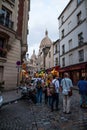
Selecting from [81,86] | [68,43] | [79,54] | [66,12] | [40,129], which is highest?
[66,12]

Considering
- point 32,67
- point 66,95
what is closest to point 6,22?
point 66,95

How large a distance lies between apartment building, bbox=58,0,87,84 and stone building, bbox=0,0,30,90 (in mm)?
7836

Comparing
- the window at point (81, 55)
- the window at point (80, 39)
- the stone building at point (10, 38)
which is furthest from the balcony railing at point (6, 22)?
the window at point (81, 55)

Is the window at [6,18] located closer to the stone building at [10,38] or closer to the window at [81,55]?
the stone building at [10,38]

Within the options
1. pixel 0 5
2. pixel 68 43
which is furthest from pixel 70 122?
pixel 68 43

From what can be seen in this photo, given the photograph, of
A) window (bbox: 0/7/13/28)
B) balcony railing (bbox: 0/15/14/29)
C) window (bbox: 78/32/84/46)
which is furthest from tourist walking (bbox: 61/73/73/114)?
window (bbox: 78/32/84/46)

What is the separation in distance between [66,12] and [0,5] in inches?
617

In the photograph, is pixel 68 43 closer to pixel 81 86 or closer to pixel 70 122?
pixel 81 86

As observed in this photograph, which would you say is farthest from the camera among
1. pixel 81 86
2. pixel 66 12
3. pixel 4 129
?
pixel 66 12

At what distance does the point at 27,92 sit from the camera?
11102 millimetres

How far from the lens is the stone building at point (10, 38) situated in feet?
51.4

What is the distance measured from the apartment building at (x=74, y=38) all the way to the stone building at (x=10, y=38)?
7836 millimetres

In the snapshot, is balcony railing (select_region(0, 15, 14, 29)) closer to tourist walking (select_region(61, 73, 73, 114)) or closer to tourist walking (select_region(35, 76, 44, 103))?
tourist walking (select_region(35, 76, 44, 103))

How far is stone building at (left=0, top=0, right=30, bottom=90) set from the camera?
15.7 metres
